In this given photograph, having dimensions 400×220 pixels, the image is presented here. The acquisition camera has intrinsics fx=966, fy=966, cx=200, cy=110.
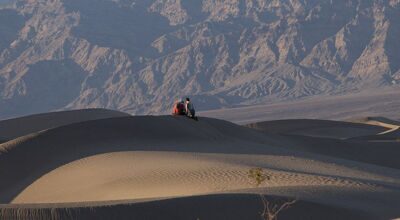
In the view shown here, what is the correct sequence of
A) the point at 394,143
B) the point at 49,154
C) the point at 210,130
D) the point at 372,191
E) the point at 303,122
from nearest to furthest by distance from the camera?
the point at 372,191 < the point at 49,154 < the point at 210,130 < the point at 394,143 < the point at 303,122

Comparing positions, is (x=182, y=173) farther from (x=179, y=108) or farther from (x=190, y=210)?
(x=179, y=108)

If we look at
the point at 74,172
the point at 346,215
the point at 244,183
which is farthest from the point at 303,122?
the point at 346,215

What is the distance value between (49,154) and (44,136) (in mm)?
1518

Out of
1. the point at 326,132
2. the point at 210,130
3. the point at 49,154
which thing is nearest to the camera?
the point at 49,154

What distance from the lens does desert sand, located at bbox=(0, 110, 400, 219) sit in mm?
13328

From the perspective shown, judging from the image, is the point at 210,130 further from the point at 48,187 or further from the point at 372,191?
the point at 372,191

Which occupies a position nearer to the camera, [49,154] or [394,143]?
[49,154]

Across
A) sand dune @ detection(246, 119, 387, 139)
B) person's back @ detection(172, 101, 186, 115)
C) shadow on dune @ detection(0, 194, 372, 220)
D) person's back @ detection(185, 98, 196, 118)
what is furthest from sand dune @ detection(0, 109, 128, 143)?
shadow on dune @ detection(0, 194, 372, 220)

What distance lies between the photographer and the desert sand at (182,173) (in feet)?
43.7

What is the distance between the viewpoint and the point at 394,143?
111 ft

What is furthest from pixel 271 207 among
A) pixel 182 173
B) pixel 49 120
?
pixel 49 120

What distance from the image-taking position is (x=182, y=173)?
65.3 ft

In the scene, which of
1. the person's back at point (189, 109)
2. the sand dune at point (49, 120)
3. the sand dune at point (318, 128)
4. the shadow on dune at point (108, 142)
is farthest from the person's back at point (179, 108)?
the sand dune at point (318, 128)

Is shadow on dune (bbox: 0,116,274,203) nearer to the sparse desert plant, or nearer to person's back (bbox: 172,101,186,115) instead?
person's back (bbox: 172,101,186,115)
